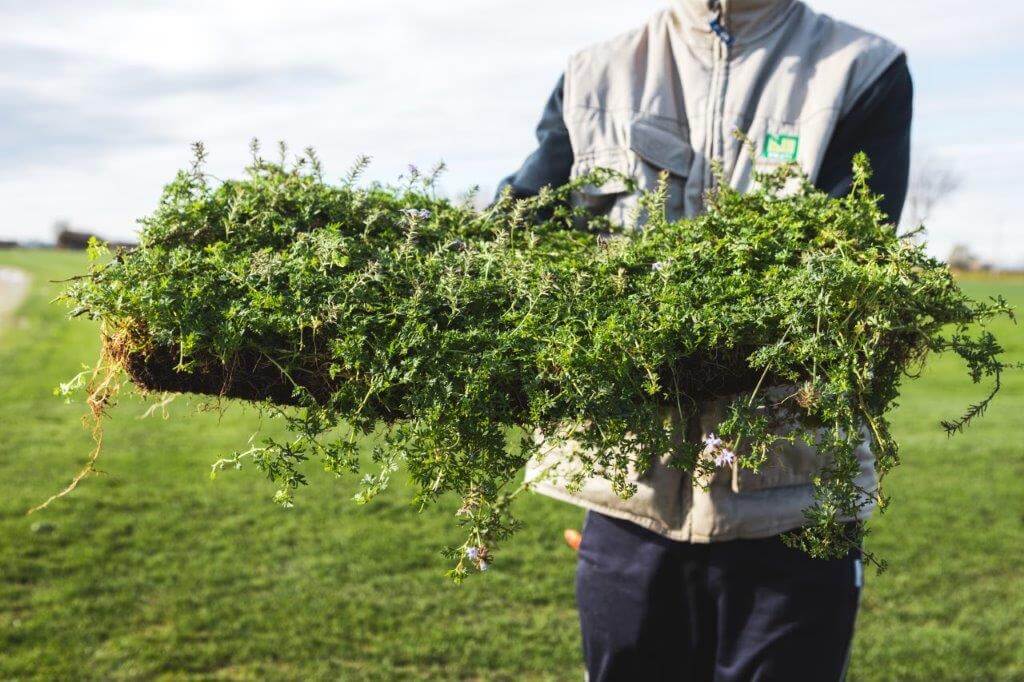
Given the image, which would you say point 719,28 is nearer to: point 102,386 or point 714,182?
point 714,182

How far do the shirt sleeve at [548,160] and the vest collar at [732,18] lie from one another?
17.7 inches

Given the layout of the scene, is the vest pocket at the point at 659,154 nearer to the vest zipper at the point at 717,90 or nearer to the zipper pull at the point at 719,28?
the vest zipper at the point at 717,90

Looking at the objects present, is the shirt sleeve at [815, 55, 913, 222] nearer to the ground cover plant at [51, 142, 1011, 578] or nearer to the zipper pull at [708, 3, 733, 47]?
the zipper pull at [708, 3, 733, 47]

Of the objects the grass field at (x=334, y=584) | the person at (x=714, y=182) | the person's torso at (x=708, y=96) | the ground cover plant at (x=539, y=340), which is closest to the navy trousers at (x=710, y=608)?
the person at (x=714, y=182)

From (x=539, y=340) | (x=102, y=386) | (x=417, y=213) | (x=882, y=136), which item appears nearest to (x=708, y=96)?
(x=882, y=136)

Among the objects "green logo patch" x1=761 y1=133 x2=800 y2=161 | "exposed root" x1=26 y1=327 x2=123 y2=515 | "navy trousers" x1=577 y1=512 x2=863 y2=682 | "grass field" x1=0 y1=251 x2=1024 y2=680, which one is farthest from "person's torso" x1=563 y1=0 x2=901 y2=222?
"grass field" x1=0 y1=251 x2=1024 y2=680

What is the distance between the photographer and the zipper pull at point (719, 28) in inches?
117

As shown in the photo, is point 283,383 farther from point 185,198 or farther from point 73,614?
point 73,614

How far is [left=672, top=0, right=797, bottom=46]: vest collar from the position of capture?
9.67 feet

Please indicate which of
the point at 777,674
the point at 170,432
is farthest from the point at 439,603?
the point at 170,432

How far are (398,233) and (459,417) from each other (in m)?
0.68

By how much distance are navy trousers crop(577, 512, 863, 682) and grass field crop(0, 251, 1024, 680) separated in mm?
2340

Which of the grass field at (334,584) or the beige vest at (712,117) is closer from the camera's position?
the beige vest at (712,117)

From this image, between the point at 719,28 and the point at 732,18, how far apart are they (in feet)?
0.15
